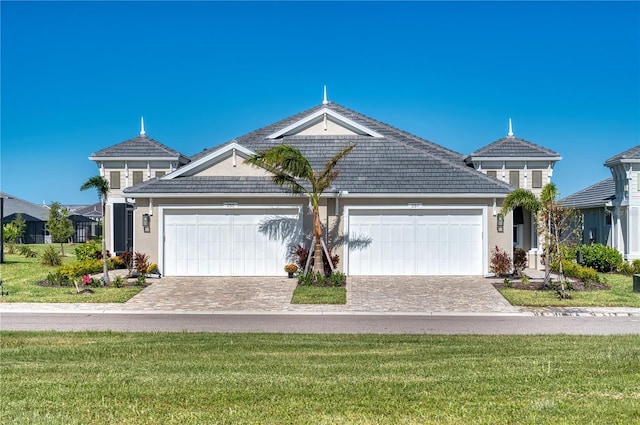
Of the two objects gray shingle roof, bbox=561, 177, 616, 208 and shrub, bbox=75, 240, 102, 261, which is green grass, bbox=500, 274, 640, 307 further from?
shrub, bbox=75, 240, 102, 261

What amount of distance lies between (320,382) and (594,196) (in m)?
27.3

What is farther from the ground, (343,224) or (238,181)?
(238,181)

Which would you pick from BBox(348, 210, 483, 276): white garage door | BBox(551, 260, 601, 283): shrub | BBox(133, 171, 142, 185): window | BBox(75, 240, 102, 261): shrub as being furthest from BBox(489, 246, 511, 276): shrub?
BBox(75, 240, 102, 261): shrub

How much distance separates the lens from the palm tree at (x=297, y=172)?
19.5 meters

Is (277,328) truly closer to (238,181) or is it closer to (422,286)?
(422,286)

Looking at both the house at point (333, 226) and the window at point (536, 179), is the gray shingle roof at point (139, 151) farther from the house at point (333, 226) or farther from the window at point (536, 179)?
the window at point (536, 179)

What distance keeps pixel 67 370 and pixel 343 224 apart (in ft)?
47.2

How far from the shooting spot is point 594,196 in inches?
1215

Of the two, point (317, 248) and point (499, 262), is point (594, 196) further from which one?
point (317, 248)

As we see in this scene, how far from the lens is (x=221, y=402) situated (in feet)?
20.3

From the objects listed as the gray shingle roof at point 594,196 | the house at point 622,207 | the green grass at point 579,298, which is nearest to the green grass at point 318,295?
the green grass at point 579,298

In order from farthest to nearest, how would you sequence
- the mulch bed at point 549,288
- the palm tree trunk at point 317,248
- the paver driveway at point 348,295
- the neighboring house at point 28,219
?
the neighboring house at point 28,219 → the palm tree trunk at point 317,248 → the mulch bed at point 549,288 → the paver driveway at point 348,295

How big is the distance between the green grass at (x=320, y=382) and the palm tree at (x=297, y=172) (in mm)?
9448

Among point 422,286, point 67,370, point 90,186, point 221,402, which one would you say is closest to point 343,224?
point 422,286
